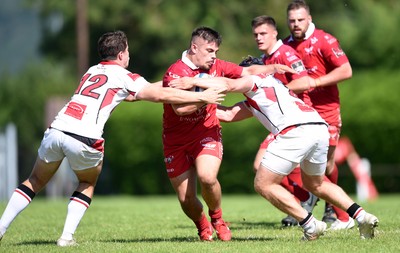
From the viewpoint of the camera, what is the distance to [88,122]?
882cm

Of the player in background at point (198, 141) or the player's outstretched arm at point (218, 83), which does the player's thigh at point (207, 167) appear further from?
the player's outstretched arm at point (218, 83)

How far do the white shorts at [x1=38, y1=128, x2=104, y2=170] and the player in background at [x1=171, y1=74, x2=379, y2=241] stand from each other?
3.64ft

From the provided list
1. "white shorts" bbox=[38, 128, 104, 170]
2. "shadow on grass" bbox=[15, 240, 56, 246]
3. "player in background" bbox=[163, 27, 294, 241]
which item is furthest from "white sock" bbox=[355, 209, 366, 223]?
"shadow on grass" bbox=[15, 240, 56, 246]

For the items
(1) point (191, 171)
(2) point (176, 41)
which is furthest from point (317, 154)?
(2) point (176, 41)

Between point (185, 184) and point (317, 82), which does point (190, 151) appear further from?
point (317, 82)

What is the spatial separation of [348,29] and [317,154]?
29192mm

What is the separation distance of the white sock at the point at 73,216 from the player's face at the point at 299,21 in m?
3.71

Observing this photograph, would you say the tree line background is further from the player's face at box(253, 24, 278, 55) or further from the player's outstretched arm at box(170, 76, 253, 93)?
the player's outstretched arm at box(170, 76, 253, 93)

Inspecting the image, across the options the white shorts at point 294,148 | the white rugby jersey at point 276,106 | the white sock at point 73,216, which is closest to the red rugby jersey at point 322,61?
the white rugby jersey at point 276,106

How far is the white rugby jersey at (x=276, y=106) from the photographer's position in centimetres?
879

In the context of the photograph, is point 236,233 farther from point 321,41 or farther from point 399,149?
point 399,149

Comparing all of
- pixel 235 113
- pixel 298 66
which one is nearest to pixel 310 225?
pixel 235 113

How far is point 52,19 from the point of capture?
4750cm

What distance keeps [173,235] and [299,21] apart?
3120mm
